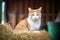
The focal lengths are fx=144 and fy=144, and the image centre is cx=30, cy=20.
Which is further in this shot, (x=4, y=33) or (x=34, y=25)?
(x=34, y=25)

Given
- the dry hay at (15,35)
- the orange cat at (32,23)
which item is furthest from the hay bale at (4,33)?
the orange cat at (32,23)

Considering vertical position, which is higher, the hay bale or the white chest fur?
the hay bale

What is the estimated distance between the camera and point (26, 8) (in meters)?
3.28

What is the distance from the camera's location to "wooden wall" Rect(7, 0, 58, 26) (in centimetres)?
327

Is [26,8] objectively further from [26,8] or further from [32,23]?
[32,23]

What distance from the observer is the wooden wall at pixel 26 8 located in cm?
327

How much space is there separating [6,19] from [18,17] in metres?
0.28

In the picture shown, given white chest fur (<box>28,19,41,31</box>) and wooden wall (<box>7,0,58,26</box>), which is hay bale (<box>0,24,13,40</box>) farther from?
wooden wall (<box>7,0,58,26</box>)

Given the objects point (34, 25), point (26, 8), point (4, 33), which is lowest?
point (34, 25)

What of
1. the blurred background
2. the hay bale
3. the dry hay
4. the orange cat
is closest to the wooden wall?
the blurred background

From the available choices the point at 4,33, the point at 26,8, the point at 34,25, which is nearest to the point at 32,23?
the point at 34,25

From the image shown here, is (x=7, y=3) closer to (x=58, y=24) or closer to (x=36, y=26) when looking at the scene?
(x=36, y=26)

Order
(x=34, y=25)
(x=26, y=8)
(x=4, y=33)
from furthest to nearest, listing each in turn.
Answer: (x=26, y=8), (x=34, y=25), (x=4, y=33)

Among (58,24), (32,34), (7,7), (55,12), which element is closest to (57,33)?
(58,24)
